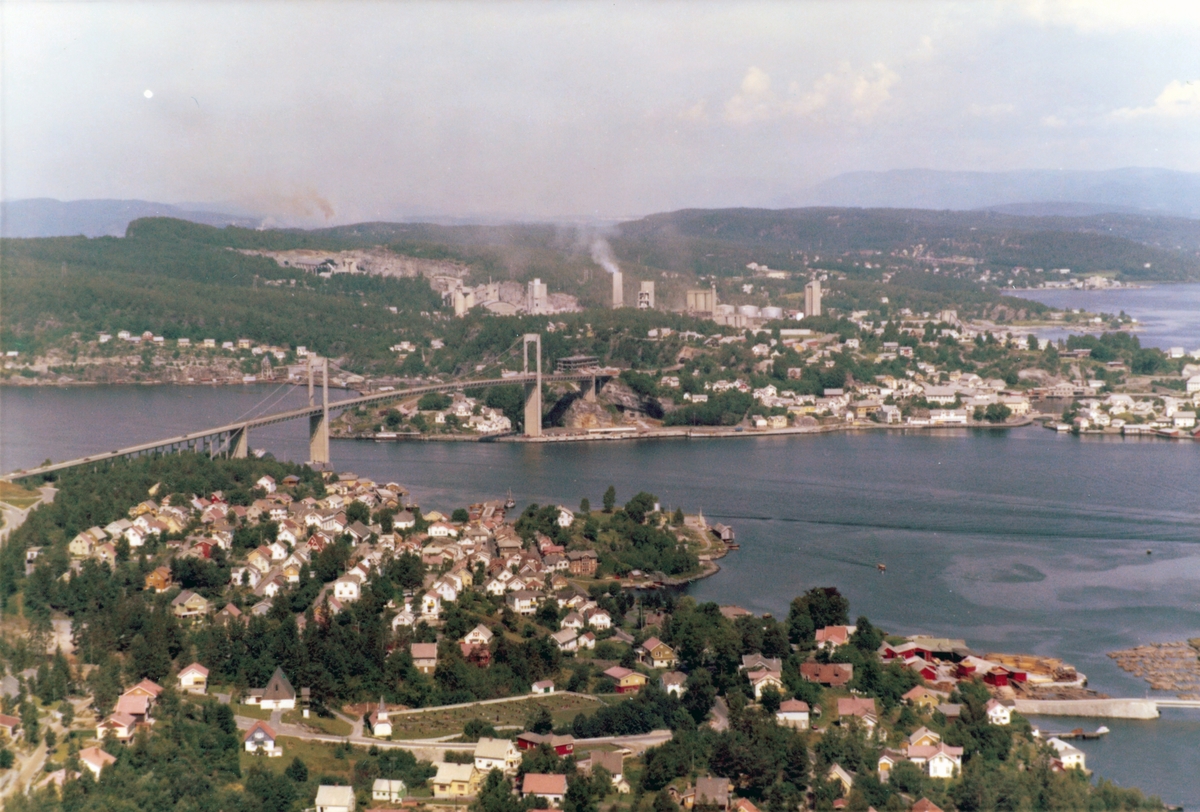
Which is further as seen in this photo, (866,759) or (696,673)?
(696,673)

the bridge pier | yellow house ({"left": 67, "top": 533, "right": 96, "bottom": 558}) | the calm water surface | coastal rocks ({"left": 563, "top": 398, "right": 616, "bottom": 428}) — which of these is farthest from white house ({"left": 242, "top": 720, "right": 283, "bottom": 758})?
the calm water surface

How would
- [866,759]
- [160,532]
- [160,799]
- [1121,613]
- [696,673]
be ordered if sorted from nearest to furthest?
[160,799] < [866,759] < [696,673] < [1121,613] < [160,532]

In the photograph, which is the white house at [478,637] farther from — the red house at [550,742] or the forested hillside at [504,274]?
the forested hillside at [504,274]

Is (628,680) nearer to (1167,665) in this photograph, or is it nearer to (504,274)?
(1167,665)

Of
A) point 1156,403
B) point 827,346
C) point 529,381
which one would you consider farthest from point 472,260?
point 1156,403

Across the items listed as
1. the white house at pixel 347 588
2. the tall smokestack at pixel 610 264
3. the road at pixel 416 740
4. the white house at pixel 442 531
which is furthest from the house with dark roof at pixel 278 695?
the tall smokestack at pixel 610 264

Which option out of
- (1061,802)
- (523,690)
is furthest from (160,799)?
(1061,802)

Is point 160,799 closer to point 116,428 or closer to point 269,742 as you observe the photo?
point 269,742

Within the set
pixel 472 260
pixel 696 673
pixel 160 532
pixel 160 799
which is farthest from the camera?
pixel 472 260
